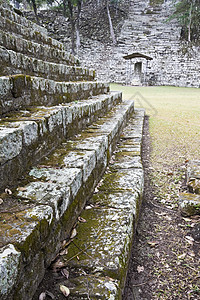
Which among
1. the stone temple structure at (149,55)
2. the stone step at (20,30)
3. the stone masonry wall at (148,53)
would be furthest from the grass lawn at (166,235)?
the stone masonry wall at (148,53)

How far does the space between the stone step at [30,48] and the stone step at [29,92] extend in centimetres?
82

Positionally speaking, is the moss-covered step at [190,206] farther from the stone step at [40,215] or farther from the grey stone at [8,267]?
the grey stone at [8,267]

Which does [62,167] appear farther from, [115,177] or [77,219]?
[115,177]

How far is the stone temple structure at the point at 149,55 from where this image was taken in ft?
66.8

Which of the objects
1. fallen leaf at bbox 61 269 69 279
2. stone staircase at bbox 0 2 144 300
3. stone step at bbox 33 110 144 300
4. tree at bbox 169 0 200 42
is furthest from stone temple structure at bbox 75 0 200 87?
fallen leaf at bbox 61 269 69 279

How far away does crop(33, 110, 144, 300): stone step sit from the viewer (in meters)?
1.15

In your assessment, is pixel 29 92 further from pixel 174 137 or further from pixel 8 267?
pixel 174 137

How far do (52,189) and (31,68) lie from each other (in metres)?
2.06

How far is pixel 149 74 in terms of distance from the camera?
20.9 meters

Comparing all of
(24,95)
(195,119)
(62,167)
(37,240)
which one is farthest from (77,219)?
(195,119)

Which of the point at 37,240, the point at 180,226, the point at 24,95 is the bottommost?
the point at 180,226

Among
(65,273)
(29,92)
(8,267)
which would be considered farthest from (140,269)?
(29,92)

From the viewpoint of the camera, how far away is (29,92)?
2.25 meters

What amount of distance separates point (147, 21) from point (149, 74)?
31.2ft
